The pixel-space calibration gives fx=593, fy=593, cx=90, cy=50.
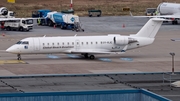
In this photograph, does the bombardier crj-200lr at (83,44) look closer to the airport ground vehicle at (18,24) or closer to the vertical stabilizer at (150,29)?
the vertical stabilizer at (150,29)

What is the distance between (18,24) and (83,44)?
3193 cm

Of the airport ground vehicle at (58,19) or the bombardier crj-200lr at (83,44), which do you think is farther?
the airport ground vehicle at (58,19)

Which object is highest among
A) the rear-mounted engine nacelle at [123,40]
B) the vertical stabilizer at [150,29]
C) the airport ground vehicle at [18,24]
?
the vertical stabilizer at [150,29]

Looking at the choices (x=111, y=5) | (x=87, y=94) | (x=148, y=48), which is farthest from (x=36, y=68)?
(x=111, y=5)

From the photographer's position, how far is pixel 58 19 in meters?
91.2

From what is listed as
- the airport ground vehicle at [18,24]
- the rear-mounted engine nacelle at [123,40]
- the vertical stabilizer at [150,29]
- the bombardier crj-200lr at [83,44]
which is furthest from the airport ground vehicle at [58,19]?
the rear-mounted engine nacelle at [123,40]

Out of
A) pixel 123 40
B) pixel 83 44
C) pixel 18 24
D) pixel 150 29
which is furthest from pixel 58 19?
pixel 123 40

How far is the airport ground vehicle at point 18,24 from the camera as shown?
8706cm

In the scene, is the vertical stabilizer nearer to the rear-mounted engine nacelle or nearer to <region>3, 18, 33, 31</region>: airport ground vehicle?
the rear-mounted engine nacelle

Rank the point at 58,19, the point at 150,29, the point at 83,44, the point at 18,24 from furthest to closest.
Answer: the point at 58,19 < the point at 18,24 < the point at 150,29 < the point at 83,44

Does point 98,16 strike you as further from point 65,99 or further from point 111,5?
point 65,99

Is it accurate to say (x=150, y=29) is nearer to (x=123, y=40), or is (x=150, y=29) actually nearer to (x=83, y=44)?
(x=123, y=40)

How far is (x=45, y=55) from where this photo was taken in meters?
60.7

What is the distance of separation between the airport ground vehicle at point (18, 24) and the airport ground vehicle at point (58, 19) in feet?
16.1
